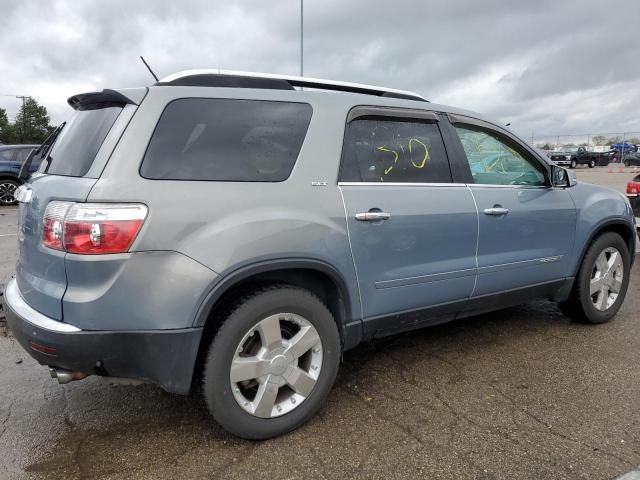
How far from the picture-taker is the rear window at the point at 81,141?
2.40 m

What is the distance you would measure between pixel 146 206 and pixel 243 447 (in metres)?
1.29

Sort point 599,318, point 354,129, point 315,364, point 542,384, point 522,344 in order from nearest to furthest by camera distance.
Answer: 1. point 315,364
2. point 354,129
3. point 542,384
4. point 522,344
5. point 599,318

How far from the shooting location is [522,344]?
3922 millimetres

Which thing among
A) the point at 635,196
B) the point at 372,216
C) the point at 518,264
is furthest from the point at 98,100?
the point at 635,196

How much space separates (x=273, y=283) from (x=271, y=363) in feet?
1.31

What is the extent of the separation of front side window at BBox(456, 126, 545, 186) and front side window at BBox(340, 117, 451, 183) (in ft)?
0.93

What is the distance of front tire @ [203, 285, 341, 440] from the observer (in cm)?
239

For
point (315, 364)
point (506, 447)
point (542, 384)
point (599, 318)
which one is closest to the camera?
point (506, 447)

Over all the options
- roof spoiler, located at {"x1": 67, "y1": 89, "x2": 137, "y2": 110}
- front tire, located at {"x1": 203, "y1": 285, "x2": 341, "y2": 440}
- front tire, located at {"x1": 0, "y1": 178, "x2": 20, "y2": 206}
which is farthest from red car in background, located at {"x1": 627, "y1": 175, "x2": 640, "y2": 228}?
front tire, located at {"x1": 0, "y1": 178, "x2": 20, "y2": 206}

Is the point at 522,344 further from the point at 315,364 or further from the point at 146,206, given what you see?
the point at 146,206

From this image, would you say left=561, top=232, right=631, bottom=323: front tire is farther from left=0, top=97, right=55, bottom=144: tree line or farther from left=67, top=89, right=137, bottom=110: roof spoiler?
left=0, top=97, right=55, bottom=144: tree line

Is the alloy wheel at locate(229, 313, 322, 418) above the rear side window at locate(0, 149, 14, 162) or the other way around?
the other way around

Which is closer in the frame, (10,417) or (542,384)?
(10,417)

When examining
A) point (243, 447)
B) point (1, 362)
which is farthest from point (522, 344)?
point (1, 362)
